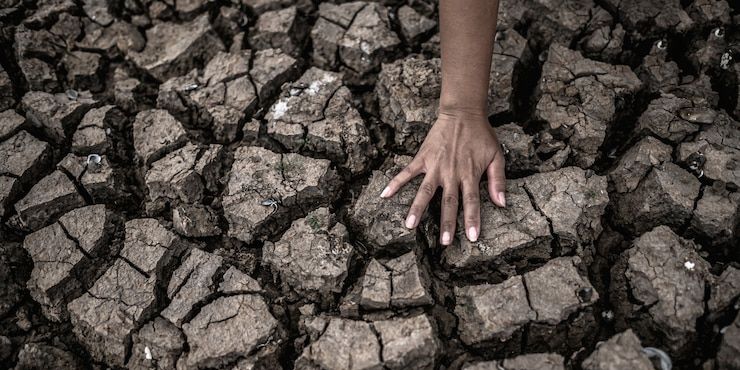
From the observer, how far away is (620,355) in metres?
1.55

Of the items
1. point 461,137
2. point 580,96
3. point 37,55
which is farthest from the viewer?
point 37,55

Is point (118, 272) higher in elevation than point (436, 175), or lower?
lower

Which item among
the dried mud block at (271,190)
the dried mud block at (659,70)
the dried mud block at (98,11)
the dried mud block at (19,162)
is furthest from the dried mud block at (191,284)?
the dried mud block at (659,70)

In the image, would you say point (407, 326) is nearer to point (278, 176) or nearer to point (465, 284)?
point (465, 284)

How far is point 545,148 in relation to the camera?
205 centimetres

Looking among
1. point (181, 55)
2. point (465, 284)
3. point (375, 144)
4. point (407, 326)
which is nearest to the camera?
point (407, 326)

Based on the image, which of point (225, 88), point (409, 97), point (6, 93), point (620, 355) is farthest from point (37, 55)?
point (620, 355)

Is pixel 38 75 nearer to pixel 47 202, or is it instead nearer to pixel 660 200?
pixel 47 202

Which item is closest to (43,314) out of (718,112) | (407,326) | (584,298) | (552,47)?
(407,326)

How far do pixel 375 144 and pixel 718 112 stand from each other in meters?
1.39

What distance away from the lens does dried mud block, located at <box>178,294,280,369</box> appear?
1.69m

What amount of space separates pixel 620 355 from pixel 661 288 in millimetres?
296

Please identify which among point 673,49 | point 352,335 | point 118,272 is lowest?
point 352,335

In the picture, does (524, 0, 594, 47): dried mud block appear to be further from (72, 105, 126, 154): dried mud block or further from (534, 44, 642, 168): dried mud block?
(72, 105, 126, 154): dried mud block
